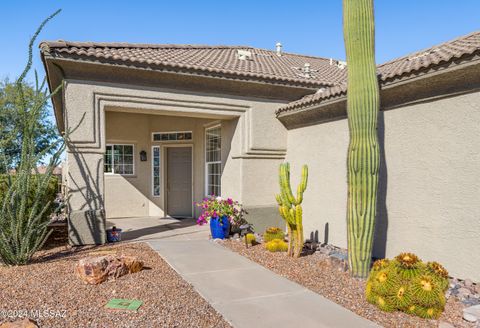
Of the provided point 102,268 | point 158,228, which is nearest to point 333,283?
point 102,268

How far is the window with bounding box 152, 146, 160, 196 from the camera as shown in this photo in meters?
12.6

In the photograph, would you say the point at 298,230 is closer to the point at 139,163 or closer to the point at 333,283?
the point at 333,283

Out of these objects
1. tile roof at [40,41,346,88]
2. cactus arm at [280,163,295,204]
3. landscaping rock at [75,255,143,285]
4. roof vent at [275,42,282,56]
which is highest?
roof vent at [275,42,282,56]

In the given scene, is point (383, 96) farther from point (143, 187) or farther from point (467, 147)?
point (143, 187)

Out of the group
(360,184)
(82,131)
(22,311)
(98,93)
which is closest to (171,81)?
(98,93)

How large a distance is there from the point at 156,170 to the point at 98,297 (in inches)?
328

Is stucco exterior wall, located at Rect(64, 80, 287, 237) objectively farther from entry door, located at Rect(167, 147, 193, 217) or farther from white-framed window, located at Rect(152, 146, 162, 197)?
entry door, located at Rect(167, 147, 193, 217)

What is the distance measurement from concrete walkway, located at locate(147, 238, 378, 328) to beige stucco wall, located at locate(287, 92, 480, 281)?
2.34 metres

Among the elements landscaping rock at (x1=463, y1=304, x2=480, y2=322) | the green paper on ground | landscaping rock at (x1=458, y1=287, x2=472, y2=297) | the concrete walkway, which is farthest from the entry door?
landscaping rock at (x1=463, y1=304, x2=480, y2=322)

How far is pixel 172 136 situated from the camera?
1254 cm

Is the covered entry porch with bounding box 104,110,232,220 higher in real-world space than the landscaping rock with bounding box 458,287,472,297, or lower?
higher

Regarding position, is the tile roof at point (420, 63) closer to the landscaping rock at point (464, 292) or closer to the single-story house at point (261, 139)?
the single-story house at point (261, 139)

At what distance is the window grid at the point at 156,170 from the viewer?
12641 millimetres

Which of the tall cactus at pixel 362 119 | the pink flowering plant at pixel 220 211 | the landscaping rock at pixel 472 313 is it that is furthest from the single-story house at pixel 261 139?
the landscaping rock at pixel 472 313
